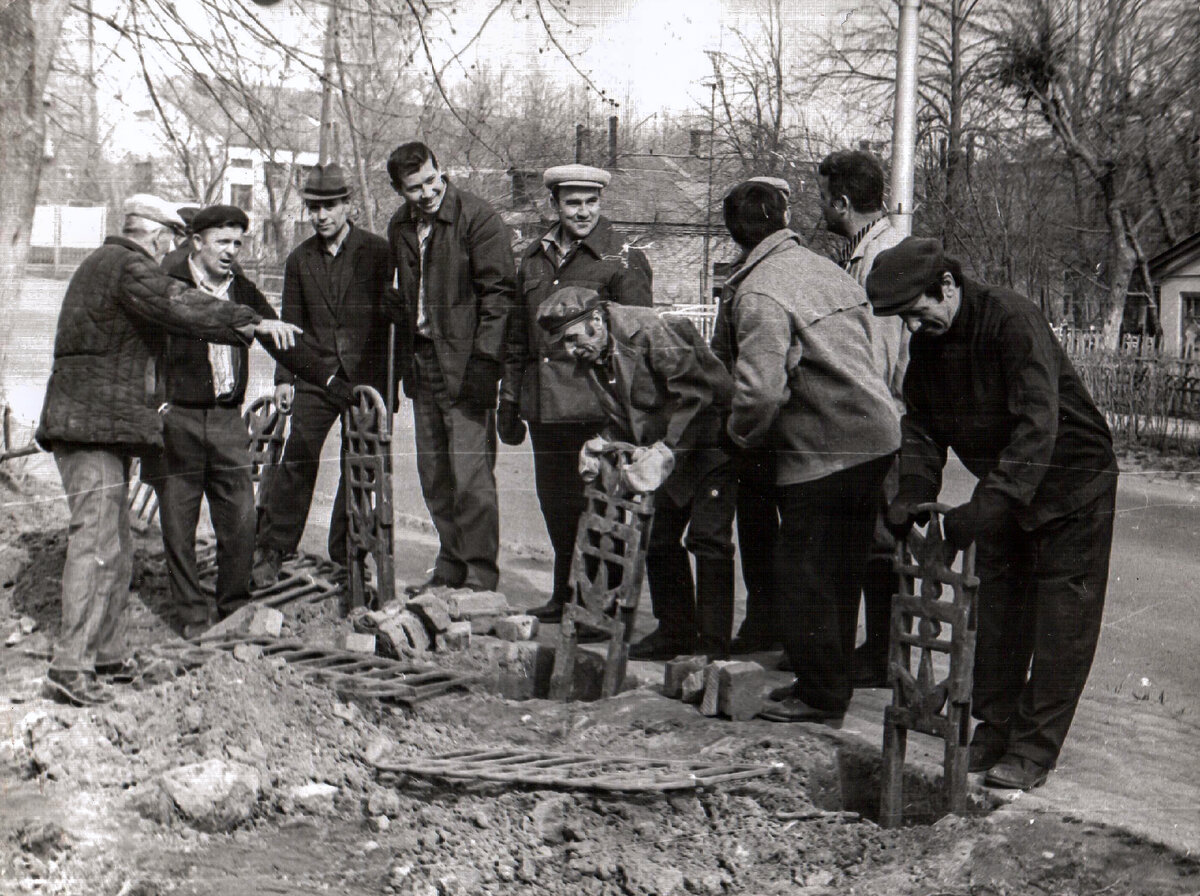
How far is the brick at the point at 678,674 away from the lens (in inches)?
166

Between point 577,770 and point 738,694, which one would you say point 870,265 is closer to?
point 738,694

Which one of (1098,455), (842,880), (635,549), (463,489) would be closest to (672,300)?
(463,489)

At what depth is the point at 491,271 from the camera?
5262 mm

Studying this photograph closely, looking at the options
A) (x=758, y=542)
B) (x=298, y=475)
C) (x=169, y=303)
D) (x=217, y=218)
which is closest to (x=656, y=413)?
(x=758, y=542)

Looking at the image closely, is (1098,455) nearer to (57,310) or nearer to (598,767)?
(598,767)

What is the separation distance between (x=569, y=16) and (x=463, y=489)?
201 cm

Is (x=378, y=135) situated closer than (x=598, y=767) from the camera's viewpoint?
No

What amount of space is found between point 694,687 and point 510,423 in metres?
1.69

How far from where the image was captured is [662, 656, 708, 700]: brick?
13.8ft

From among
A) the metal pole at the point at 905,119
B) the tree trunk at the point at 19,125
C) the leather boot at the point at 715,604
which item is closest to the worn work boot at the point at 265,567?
the tree trunk at the point at 19,125

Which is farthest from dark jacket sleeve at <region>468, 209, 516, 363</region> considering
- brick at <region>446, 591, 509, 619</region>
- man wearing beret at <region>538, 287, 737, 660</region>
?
brick at <region>446, 591, 509, 619</region>

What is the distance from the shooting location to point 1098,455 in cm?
344

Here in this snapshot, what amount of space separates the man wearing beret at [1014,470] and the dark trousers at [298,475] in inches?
117

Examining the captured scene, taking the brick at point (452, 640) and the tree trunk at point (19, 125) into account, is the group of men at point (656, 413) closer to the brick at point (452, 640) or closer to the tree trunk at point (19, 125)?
the tree trunk at point (19, 125)
